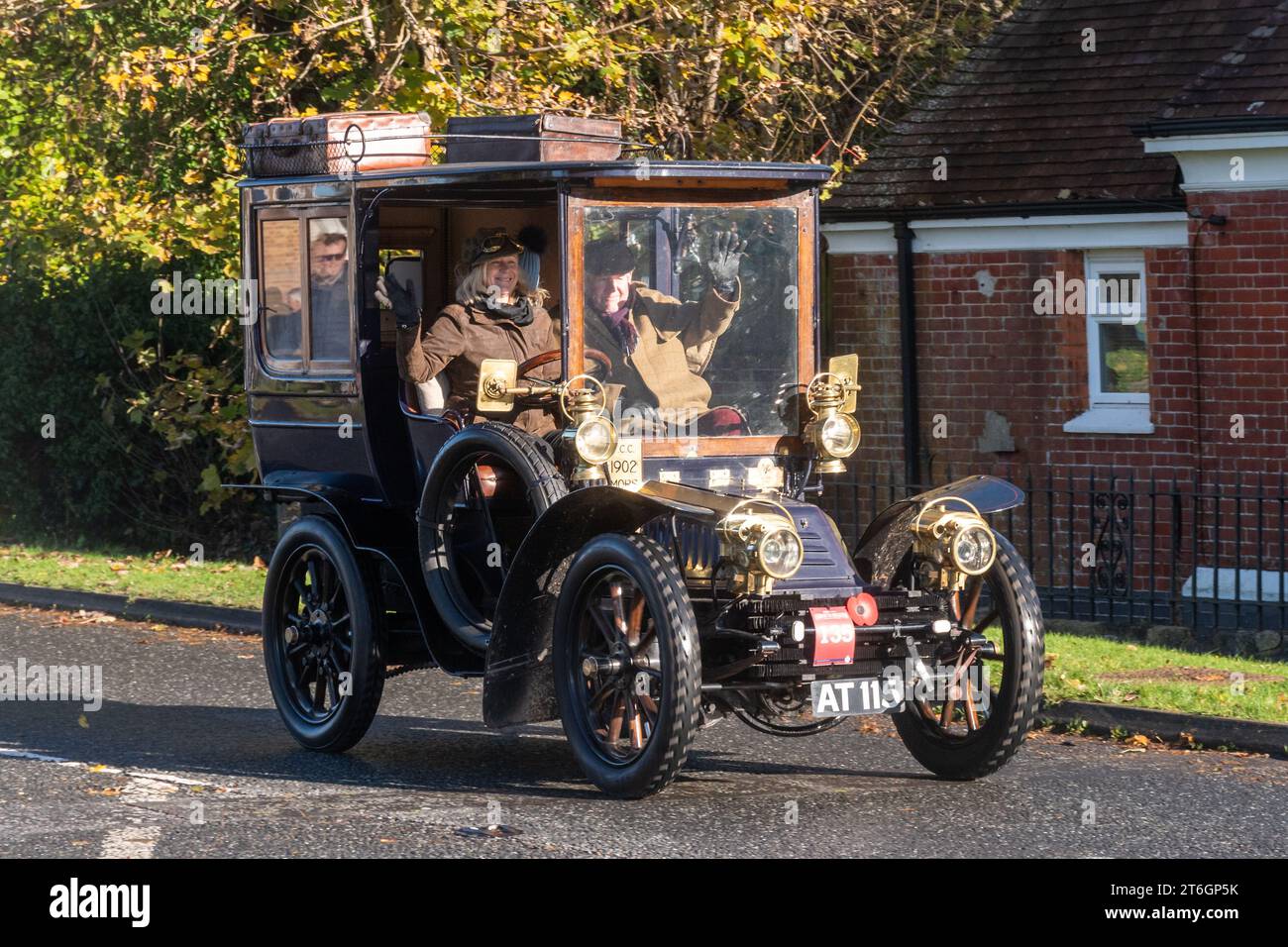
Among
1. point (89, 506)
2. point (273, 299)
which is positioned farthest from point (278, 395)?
point (89, 506)

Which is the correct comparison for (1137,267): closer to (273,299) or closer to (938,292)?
(938,292)

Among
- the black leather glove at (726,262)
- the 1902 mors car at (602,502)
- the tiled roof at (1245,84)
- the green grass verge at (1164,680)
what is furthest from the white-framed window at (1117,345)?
the black leather glove at (726,262)

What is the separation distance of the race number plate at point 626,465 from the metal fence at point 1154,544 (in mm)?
5687

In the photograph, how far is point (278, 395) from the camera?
9.41 metres

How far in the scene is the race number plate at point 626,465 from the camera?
305 inches

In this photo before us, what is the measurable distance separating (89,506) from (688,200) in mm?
12095

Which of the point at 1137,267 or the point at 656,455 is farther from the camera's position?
the point at 1137,267

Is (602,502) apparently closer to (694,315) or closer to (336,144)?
(694,315)

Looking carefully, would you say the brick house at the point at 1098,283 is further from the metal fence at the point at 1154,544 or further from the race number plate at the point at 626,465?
the race number plate at the point at 626,465

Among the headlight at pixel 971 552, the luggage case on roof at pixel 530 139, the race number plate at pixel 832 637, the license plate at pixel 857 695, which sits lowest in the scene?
the license plate at pixel 857 695

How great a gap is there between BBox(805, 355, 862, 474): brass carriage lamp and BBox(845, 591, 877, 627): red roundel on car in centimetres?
86

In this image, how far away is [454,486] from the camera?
27.6ft
